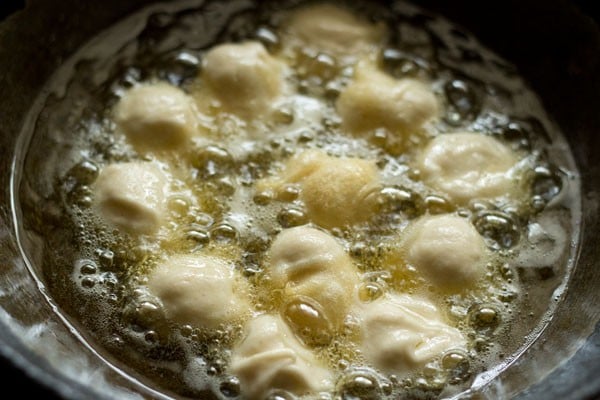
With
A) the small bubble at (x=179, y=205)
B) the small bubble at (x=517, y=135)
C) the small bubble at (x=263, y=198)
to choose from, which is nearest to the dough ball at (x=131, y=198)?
the small bubble at (x=179, y=205)

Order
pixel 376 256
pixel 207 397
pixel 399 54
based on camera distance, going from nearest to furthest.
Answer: pixel 207 397
pixel 376 256
pixel 399 54

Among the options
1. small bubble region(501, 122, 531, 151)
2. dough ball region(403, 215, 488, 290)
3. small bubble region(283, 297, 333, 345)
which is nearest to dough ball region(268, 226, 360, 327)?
small bubble region(283, 297, 333, 345)

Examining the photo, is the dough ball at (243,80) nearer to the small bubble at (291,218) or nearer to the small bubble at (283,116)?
the small bubble at (283,116)

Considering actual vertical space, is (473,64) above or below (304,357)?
above

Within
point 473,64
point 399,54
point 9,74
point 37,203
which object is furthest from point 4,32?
point 473,64

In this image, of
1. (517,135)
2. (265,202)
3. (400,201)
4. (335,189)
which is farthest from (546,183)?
(265,202)

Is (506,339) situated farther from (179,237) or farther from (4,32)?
(4,32)

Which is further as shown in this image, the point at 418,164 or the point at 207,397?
the point at 418,164
